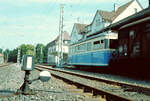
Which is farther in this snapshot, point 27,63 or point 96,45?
point 96,45

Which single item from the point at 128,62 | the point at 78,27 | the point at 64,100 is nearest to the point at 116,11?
the point at 78,27

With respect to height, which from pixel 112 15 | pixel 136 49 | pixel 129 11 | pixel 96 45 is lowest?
pixel 136 49

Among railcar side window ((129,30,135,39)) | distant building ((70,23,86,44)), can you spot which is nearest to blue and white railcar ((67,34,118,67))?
railcar side window ((129,30,135,39))

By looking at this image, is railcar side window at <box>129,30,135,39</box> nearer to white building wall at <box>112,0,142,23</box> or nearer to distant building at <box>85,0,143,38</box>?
distant building at <box>85,0,143,38</box>

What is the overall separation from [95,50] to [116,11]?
2677cm

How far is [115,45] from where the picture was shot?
12.0m

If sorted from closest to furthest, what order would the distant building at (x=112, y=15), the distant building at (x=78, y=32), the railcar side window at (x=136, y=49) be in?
the railcar side window at (x=136, y=49)
the distant building at (x=112, y=15)
the distant building at (x=78, y=32)

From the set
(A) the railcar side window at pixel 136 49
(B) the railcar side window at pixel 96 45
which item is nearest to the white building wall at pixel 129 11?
(B) the railcar side window at pixel 96 45

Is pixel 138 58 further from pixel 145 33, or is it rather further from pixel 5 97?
pixel 5 97

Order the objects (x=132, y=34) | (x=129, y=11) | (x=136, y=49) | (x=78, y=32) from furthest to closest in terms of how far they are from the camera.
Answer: (x=78, y=32), (x=129, y=11), (x=132, y=34), (x=136, y=49)

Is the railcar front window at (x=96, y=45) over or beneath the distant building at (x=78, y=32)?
beneath

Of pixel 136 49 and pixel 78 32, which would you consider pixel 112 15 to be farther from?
pixel 136 49

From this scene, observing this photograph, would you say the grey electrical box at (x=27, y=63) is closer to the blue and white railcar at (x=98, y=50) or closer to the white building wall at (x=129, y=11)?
the blue and white railcar at (x=98, y=50)

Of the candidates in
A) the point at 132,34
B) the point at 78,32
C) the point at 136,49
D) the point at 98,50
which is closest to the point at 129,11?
the point at 78,32
